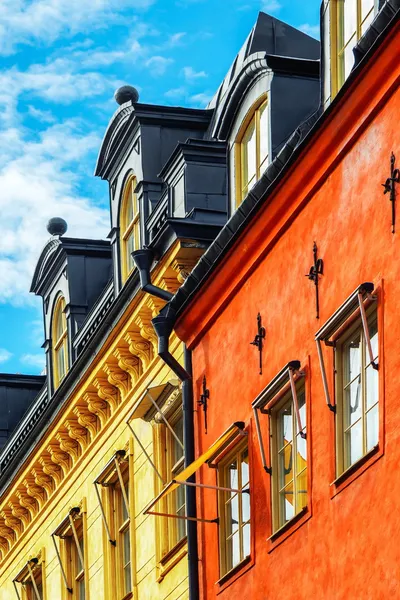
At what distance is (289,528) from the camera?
19000 millimetres

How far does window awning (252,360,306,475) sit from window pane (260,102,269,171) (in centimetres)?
330

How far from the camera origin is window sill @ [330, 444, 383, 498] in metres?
16.8

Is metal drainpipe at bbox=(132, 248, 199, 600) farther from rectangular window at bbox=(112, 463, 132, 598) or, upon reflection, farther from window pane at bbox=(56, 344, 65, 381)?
window pane at bbox=(56, 344, 65, 381)

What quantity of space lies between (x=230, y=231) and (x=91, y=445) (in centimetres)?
742

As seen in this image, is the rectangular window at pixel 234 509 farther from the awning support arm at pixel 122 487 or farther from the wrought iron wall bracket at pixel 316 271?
the awning support arm at pixel 122 487

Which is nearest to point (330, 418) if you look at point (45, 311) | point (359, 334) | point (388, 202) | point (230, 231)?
point (359, 334)

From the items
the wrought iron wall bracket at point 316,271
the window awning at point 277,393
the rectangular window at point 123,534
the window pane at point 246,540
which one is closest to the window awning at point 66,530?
the rectangular window at point 123,534

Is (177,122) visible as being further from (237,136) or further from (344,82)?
(344,82)

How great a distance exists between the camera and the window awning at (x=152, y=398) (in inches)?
930

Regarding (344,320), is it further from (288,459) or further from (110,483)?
(110,483)

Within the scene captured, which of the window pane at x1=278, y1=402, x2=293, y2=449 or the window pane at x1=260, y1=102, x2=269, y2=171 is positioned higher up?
the window pane at x1=260, y1=102, x2=269, y2=171

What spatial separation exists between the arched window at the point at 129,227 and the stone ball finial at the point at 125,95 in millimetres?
1157

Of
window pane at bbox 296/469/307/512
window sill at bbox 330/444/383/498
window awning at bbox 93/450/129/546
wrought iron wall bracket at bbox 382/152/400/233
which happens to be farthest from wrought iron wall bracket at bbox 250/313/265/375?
window awning at bbox 93/450/129/546

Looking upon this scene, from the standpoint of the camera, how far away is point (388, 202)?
17266 millimetres
